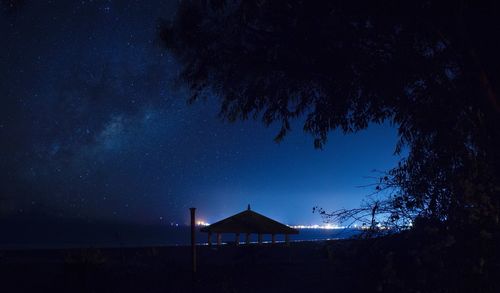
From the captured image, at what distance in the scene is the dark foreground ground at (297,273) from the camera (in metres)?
5.95

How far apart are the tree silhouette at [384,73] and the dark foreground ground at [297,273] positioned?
2.11ft

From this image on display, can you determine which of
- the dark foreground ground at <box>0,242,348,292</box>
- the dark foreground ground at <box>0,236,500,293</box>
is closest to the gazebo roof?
the dark foreground ground at <box>0,236,500,293</box>

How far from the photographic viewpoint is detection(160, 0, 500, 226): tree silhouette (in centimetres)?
722

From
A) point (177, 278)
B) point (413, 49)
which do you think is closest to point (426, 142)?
point (413, 49)

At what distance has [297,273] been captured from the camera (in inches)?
561

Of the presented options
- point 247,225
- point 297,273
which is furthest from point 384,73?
point 247,225

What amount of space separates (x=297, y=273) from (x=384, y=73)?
7827mm

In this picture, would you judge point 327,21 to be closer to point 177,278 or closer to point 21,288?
point 177,278

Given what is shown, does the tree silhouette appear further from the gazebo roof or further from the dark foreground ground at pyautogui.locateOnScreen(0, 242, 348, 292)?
the gazebo roof

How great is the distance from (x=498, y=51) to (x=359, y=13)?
2347 millimetres

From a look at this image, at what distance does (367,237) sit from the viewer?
7164 millimetres

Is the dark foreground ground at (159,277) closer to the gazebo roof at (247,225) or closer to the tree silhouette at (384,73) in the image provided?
the tree silhouette at (384,73)

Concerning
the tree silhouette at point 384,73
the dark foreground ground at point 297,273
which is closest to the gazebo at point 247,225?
the dark foreground ground at point 297,273

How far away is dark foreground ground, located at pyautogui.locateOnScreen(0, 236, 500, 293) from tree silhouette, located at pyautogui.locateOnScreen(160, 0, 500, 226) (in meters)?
0.64
